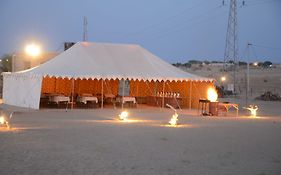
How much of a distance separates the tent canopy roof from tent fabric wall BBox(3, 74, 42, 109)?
1.01 feet

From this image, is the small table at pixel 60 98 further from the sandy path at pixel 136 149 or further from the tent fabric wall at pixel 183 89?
the sandy path at pixel 136 149

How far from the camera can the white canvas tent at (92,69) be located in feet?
52.7

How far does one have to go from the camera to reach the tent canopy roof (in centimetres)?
1627

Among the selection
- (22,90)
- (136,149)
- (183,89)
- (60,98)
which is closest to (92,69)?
(60,98)

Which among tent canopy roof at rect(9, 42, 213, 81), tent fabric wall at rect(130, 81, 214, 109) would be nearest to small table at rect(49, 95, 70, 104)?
tent canopy roof at rect(9, 42, 213, 81)

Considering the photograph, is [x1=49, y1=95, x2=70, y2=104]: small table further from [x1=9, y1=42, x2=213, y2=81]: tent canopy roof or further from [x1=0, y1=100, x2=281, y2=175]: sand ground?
[x1=0, y1=100, x2=281, y2=175]: sand ground

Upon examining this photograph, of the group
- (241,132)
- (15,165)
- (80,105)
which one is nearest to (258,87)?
(80,105)

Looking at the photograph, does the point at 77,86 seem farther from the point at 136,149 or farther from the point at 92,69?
the point at 136,149

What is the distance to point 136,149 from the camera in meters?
7.54

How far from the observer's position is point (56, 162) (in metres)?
6.23

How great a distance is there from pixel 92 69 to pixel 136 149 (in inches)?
376

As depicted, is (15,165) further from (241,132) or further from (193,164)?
(241,132)

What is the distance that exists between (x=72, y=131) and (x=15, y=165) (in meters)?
3.81

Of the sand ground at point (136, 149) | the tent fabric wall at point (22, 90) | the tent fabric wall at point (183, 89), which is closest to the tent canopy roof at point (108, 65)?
the tent fabric wall at point (22, 90)
